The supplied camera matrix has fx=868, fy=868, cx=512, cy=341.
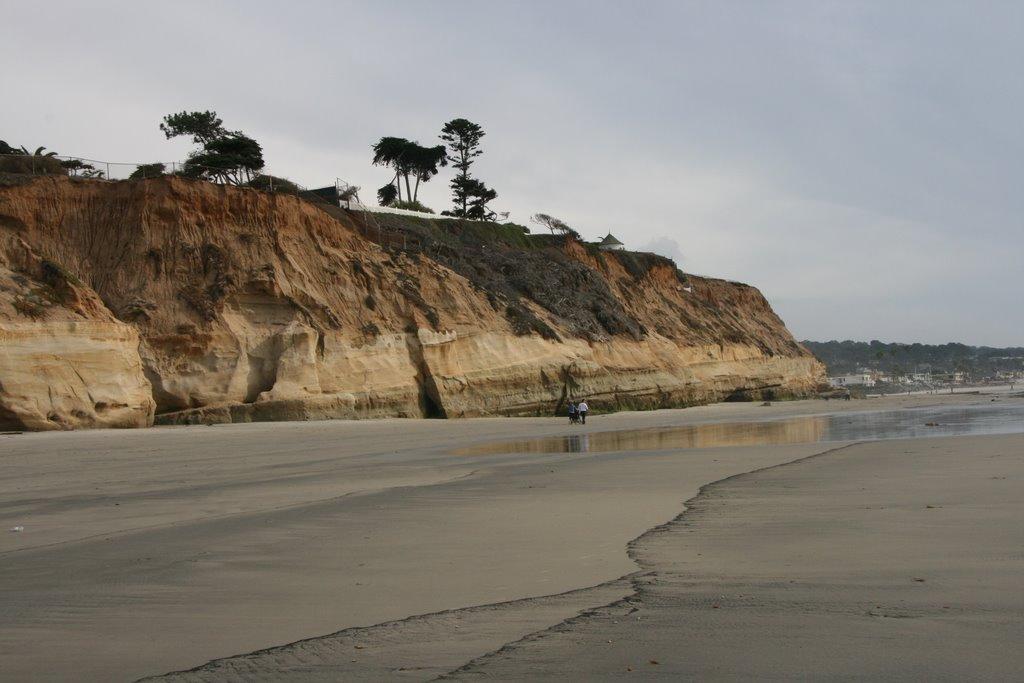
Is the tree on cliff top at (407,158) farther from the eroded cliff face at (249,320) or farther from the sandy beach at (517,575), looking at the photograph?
the sandy beach at (517,575)

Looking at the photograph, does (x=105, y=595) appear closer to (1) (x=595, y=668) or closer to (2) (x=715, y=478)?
(1) (x=595, y=668)

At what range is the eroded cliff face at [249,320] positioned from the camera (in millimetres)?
23781

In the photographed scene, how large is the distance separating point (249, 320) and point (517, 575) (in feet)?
84.0

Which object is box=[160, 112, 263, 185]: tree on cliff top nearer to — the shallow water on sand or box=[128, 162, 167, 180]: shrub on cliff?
box=[128, 162, 167, 180]: shrub on cliff

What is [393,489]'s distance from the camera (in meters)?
11.3

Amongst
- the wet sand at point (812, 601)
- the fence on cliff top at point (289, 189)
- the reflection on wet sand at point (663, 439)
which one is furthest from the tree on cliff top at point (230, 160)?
the wet sand at point (812, 601)

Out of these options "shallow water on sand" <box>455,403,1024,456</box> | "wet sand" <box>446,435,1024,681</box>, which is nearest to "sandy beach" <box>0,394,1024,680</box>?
"wet sand" <box>446,435,1024,681</box>

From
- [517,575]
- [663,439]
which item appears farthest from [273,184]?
[517,575]

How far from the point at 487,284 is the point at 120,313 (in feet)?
55.0

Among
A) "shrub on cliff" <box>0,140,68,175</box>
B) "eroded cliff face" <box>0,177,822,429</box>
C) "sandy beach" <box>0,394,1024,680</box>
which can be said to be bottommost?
"sandy beach" <box>0,394,1024,680</box>

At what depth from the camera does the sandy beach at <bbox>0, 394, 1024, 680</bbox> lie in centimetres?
397

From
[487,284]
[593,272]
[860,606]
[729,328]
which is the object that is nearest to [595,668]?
[860,606]

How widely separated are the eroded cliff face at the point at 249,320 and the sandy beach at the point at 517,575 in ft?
40.0

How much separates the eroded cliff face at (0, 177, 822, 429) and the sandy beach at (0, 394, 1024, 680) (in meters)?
12.2
